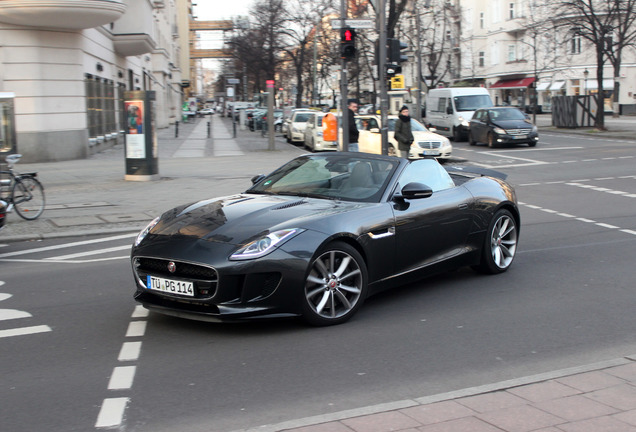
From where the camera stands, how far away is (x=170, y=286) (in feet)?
17.9

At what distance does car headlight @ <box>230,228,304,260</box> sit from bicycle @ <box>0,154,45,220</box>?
760 centimetres

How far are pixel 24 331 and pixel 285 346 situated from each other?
2.14 m

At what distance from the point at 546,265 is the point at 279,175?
3.23 meters

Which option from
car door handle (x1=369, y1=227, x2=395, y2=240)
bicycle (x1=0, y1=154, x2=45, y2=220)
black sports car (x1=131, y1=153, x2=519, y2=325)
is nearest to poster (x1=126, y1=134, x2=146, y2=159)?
bicycle (x1=0, y1=154, x2=45, y2=220)

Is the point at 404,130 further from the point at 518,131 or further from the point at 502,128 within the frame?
the point at 518,131

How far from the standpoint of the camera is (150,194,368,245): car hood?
18.3ft

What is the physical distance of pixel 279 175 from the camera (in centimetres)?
717

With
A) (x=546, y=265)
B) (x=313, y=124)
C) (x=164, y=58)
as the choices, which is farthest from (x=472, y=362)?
(x=164, y=58)

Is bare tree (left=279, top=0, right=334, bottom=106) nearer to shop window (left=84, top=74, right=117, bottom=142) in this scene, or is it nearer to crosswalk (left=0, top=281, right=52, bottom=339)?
shop window (left=84, top=74, right=117, bottom=142)

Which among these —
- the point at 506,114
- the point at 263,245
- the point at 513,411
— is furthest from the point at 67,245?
the point at 506,114

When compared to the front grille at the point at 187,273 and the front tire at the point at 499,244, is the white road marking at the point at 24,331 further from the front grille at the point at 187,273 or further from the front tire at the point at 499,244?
the front tire at the point at 499,244

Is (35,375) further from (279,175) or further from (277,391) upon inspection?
(279,175)

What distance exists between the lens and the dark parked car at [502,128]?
27.4m

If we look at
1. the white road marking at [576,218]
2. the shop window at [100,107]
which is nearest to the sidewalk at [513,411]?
the white road marking at [576,218]
